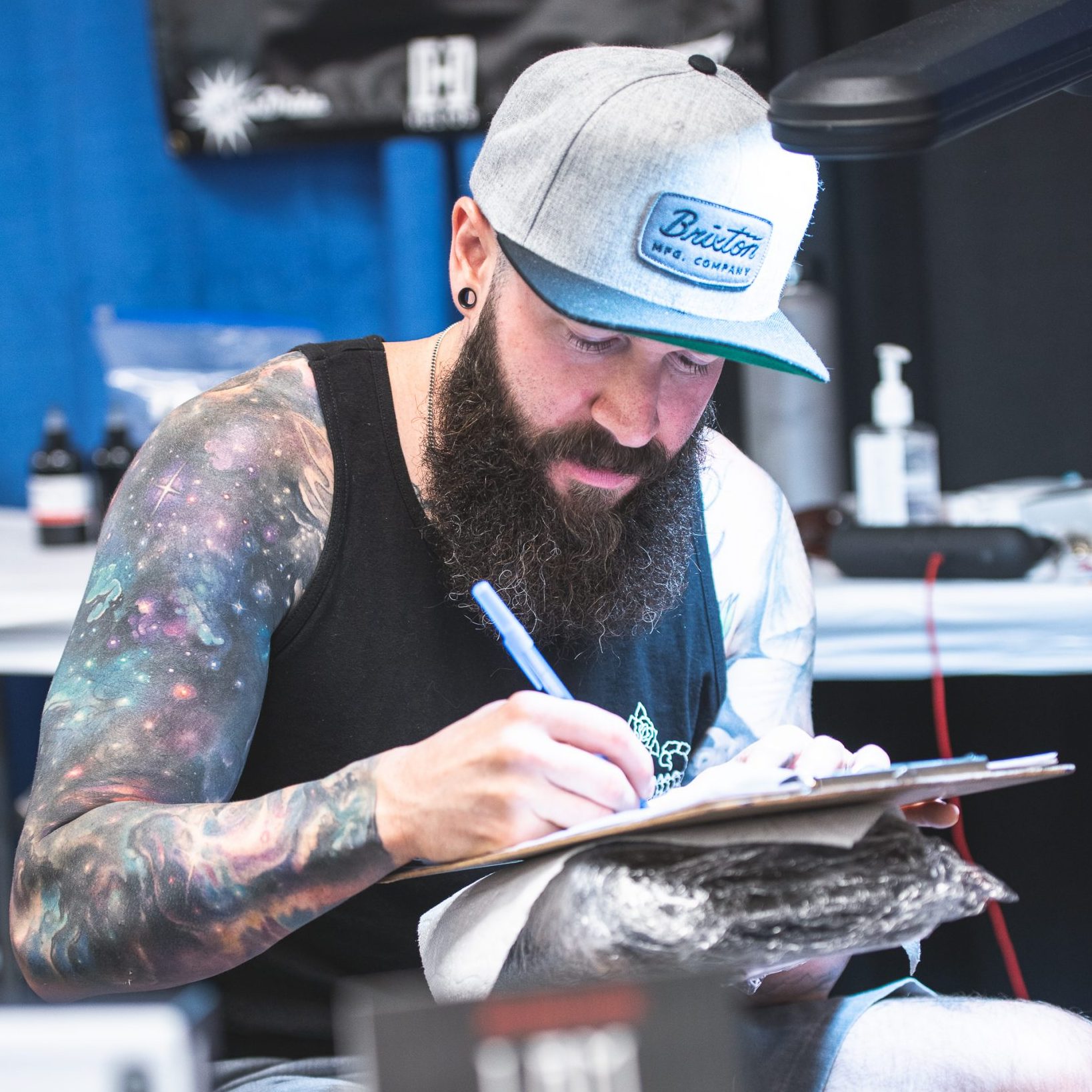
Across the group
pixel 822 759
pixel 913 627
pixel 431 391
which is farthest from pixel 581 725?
pixel 913 627

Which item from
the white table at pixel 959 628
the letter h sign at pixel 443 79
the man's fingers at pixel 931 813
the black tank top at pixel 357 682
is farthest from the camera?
the letter h sign at pixel 443 79

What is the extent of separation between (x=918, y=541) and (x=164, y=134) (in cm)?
153

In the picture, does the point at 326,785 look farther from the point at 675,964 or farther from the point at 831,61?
the point at 831,61

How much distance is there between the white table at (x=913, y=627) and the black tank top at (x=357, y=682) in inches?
25.5

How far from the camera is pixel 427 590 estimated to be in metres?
1.04

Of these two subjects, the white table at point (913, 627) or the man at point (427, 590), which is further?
the white table at point (913, 627)

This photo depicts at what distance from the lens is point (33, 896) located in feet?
2.77

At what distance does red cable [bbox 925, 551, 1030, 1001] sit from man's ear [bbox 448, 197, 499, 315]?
2.54ft

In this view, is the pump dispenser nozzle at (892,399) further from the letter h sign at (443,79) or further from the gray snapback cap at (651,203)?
the gray snapback cap at (651,203)

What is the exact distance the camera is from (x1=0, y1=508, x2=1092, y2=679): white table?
159 centimetres

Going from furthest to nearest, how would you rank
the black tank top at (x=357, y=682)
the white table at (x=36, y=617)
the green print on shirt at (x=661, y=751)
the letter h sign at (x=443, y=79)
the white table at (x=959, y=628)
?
the letter h sign at (x=443, y=79), the white table at (x=36, y=617), the white table at (x=959, y=628), the green print on shirt at (x=661, y=751), the black tank top at (x=357, y=682)

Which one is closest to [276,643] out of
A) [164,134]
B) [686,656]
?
[686,656]

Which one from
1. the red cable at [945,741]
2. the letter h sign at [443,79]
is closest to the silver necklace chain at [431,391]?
the red cable at [945,741]

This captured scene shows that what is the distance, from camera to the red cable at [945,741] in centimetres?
163
